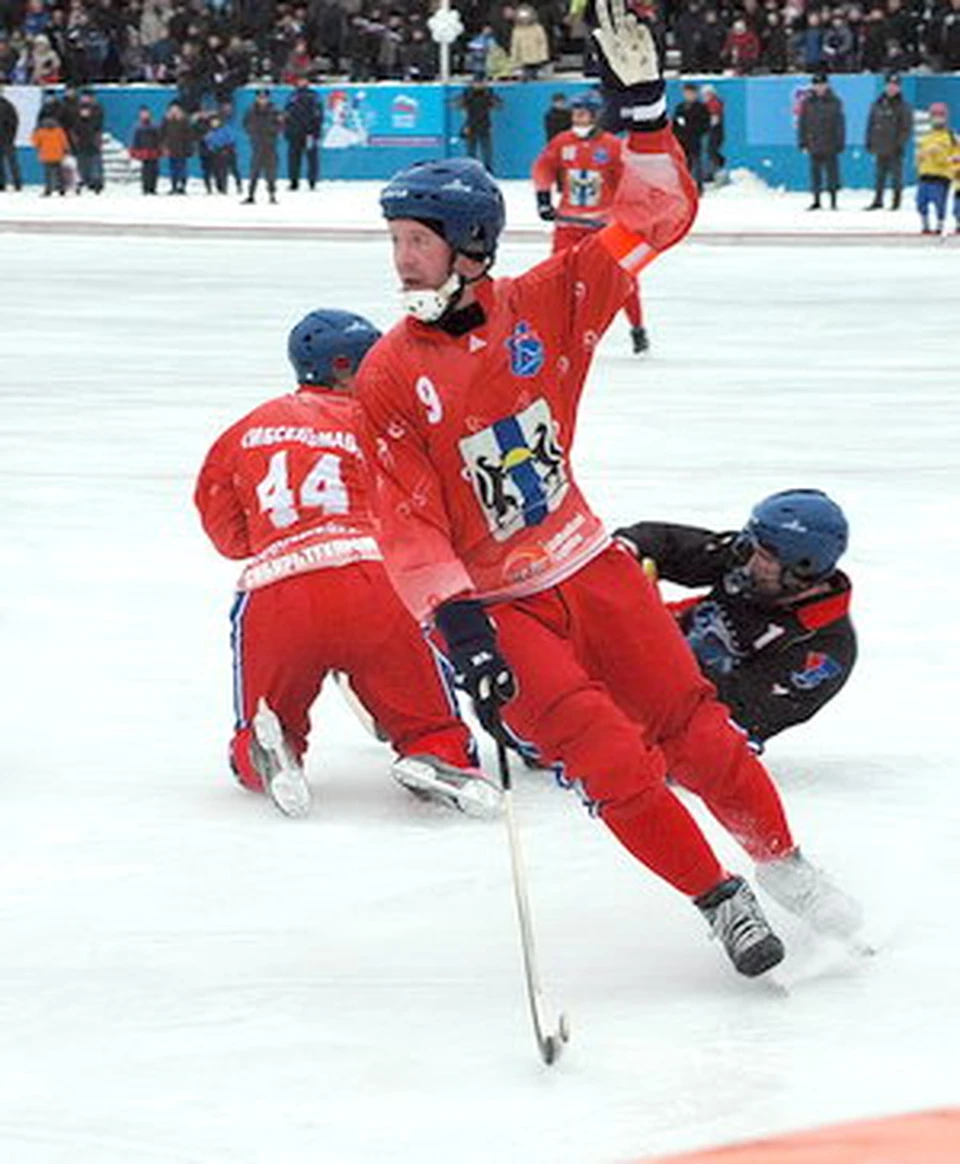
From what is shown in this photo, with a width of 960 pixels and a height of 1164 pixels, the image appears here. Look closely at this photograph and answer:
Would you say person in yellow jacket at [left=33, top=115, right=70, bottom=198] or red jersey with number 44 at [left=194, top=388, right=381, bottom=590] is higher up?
red jersey with number 44 at [left=194, top=388, right=381, bottom=590]

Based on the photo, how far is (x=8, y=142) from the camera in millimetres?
36438

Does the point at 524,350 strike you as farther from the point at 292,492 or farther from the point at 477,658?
the point at 292,492

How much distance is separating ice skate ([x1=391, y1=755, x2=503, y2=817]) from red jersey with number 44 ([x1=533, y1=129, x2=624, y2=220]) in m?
11.1

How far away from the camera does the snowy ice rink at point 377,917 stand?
12.7ft

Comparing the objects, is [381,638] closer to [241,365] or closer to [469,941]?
[469,941]

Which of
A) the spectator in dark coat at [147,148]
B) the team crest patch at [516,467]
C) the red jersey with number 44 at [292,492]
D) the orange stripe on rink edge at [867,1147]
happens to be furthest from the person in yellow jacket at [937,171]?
the orange stripe on rink edge at [867,1147]

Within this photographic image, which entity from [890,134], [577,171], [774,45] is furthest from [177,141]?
[577,171]

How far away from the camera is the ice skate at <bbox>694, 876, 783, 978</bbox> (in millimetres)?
4375

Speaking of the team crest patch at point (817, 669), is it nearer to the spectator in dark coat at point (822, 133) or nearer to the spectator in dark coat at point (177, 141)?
the spectator in dark coat at point (822, 133)

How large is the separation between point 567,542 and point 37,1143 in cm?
139

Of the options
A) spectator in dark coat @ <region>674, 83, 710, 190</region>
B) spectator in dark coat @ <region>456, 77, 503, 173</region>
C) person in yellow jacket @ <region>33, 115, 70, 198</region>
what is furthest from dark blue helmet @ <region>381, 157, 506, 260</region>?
person in yellow jacket @ <region>33, 115, 70, 198</region>

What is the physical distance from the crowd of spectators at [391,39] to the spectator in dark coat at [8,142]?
1463 millimetres

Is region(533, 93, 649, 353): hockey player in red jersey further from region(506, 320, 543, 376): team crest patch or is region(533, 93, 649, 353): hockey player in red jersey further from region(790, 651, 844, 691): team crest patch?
region(506, 320, 543, 376): team crest patch

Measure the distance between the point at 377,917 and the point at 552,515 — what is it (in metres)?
0.89
